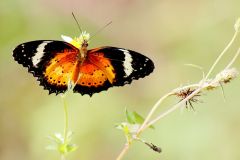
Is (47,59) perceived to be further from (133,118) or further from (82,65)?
(133,118)

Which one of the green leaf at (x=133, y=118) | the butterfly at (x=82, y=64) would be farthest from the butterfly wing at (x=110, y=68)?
the green leaf at (x=133, y=118)

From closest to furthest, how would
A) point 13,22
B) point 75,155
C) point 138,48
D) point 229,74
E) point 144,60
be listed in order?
point 229,74 < point 144,60 < point 75,155 < point 13,22 < point 138,48

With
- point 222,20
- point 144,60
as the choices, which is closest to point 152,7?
point 222,20

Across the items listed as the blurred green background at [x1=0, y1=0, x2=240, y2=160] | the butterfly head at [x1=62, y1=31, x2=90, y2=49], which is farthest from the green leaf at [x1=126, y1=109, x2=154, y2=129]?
the blurred green background at [x1=0, y1=0, x2=240, y2=160]

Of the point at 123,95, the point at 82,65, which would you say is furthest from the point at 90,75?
the point at 123,95

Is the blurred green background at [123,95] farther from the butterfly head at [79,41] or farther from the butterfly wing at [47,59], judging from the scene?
the butterfly head at [79,41]

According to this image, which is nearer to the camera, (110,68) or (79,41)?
(79,41)

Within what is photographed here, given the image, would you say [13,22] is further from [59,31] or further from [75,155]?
[75,155]
